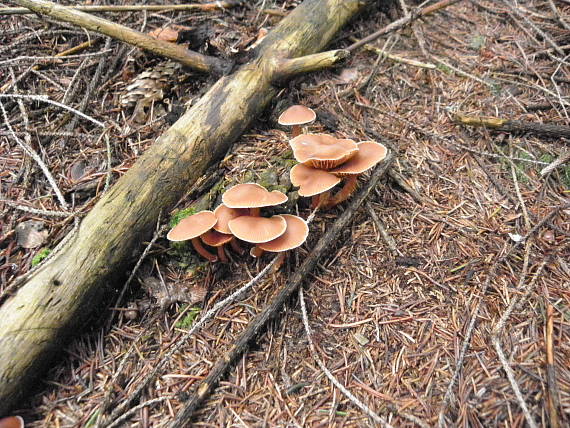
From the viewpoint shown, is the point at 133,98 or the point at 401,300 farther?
the point at 133,98

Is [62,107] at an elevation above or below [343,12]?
above

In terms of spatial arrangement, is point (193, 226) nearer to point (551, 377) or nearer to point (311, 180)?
point (311, 180)

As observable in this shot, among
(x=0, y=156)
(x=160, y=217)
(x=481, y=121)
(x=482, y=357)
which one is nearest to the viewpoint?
(x=482, y=357)

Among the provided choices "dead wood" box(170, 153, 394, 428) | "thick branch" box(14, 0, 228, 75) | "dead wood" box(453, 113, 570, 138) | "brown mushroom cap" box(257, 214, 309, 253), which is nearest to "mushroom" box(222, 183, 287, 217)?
"brown mushroom cap" box(257, 214, 309, 253)

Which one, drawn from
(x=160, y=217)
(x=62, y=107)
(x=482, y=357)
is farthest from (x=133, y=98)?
(x=482, y=357)

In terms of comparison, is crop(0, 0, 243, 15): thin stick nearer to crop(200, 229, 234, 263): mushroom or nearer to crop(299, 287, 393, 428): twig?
crop(200, 229, 234, 263): mushroom

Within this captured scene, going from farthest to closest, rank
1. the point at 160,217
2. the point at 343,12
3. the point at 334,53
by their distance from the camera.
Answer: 1. the point at 343,12
2. the point at 334,53
3. the point at 160,217

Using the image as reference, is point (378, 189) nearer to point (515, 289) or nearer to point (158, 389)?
point (515, 289)
